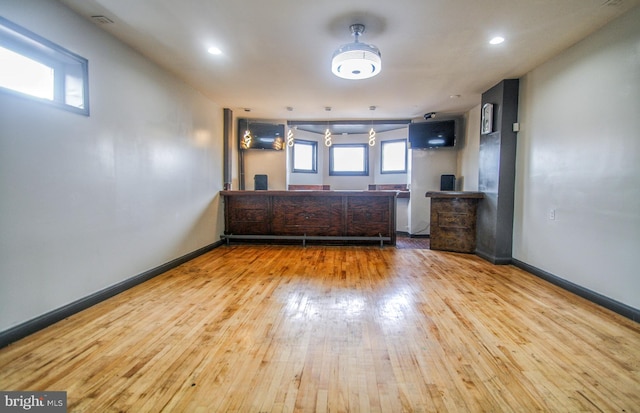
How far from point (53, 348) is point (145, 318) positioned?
1.92 ft

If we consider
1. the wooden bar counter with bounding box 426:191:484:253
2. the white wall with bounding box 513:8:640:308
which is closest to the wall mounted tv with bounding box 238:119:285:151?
the wooden bar counter with bounding box 426:191:484:253

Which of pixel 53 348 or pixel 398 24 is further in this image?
pixel 398 24

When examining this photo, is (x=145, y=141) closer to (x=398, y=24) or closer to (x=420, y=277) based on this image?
(x=398, y=24)

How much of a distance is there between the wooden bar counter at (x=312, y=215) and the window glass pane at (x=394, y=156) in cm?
273

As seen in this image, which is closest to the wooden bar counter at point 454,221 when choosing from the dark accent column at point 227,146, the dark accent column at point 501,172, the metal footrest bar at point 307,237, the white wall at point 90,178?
the dark accent column at point 501,172

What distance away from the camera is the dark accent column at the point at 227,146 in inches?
225

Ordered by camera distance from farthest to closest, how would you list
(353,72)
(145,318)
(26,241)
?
(353,72) < (145,318) < (26,241)

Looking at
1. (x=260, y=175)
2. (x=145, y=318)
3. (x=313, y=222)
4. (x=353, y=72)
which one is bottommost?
(x=145, y=318)

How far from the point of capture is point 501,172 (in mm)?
4133

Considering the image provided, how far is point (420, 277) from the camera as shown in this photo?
3562 mm

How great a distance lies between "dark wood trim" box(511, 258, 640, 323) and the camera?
2426 millimetres

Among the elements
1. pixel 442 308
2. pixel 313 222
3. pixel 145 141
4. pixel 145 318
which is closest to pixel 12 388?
pixel 145 318

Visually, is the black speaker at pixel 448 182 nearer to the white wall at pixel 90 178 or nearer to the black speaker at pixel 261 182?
the black speaker at pixel 261 182

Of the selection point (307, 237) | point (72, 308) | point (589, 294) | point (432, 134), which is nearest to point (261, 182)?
point (307, 237)
